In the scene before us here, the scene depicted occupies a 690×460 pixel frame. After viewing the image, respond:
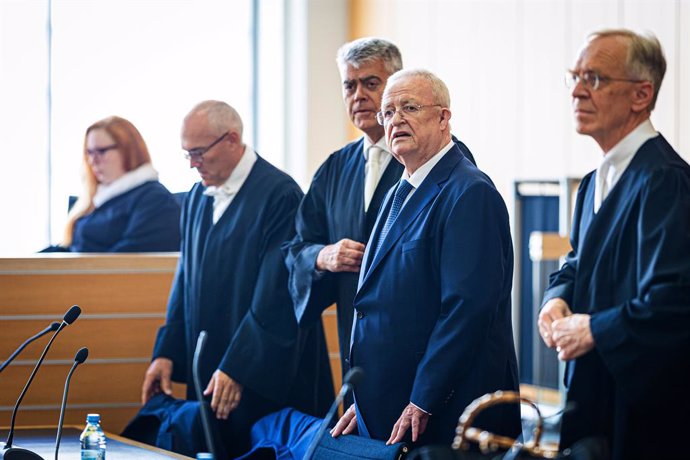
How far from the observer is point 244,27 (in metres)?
8.34

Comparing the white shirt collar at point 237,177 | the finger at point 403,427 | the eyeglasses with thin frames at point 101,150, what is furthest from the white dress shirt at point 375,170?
the eyeglasses with thin frames at point 101,150

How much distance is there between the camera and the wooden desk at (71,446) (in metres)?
2.84

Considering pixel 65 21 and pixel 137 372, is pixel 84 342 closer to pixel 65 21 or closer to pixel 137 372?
pixel 137 372

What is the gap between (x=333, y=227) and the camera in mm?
3184

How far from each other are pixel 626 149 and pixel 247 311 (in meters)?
1.60

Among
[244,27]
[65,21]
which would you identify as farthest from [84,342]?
[244,27]

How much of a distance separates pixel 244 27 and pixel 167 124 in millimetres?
1043

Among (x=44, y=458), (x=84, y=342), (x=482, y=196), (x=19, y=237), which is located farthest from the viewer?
(x=19, y=237)

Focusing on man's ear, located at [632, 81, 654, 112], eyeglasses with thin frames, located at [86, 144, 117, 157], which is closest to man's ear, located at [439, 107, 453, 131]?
man's ear, located at [632, 81, 654, 112]

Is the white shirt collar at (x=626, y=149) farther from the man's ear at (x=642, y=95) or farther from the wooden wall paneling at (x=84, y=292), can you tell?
the wooden wall paneling at (x=84, y=292)

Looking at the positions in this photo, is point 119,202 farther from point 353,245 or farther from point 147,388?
point 353,245

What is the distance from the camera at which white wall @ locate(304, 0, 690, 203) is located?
5668mm

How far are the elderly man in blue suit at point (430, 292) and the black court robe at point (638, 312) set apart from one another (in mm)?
282

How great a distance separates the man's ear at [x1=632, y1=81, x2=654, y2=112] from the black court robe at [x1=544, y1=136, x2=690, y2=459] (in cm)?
8
